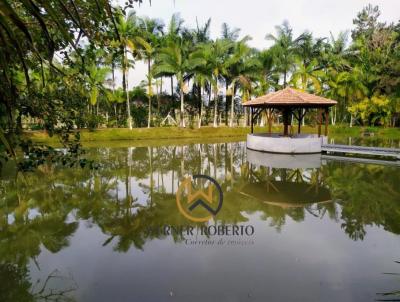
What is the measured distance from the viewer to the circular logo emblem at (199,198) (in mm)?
8227

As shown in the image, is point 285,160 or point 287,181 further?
point 285,160

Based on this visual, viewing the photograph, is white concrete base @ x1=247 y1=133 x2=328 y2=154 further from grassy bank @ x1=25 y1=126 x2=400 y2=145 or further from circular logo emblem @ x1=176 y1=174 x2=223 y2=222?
grassy bank @ x1=25 y1=126 x2=400 y2=145

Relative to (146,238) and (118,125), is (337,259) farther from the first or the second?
(118,125)

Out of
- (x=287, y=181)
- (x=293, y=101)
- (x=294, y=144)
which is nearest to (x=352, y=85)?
(x=293, y=101)

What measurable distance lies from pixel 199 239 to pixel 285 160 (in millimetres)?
10557

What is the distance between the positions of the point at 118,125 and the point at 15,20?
29205mm

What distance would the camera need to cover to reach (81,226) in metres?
7.31

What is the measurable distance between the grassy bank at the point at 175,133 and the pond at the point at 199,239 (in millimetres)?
11513

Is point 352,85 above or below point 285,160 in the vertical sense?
above

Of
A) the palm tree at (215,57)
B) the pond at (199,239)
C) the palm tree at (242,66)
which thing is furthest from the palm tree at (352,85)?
the pond at (199,239)

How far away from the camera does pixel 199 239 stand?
6.60 metres

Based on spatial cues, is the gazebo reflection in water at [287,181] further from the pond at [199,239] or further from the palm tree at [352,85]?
the palm tree at [352,85]

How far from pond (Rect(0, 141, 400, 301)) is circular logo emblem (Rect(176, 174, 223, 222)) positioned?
10 centimetres

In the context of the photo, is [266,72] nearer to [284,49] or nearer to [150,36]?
[284,49]
